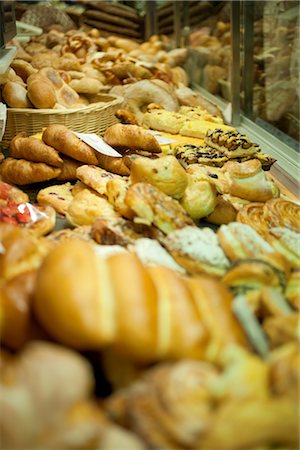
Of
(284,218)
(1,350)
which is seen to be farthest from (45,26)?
(1,350)

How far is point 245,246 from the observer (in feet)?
4.85

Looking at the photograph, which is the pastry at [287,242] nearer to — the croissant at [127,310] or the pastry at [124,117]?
the croissant at [127,310]

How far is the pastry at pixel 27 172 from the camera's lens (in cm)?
234

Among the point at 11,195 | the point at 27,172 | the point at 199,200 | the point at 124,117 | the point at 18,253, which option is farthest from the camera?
the point at 124,117

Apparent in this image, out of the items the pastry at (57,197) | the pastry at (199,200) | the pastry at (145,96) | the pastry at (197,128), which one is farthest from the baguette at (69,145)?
the pastry at (145,96)

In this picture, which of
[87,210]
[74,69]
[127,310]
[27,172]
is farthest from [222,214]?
[74,69]

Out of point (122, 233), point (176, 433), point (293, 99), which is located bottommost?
point (293, 99)

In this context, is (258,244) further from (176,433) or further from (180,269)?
(176,433)

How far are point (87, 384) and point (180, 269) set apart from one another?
0.61 metres

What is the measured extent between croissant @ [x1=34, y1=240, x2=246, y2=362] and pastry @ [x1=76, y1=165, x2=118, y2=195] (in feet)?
3.53

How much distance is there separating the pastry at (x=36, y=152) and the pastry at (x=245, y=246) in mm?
1077

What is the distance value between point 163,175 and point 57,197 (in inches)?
19.7

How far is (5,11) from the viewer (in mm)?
2922

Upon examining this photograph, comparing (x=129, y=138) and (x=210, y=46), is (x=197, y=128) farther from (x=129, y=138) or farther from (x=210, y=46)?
(x=210, y=46)
